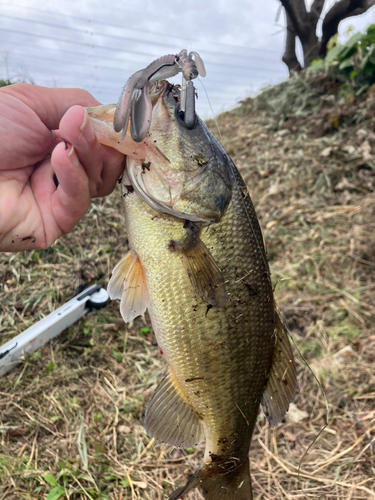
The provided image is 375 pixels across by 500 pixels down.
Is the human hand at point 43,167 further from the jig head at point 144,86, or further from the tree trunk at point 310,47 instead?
the tree trunk at point 310,47

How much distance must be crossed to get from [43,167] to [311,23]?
984cm

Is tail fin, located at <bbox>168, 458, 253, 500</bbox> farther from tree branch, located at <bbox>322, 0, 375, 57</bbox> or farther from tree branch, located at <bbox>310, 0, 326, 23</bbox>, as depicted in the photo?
tree branch, located at <bbox>310, 0, 326, 23</bbox>

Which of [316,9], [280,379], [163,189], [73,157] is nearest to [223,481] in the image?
[280,379]

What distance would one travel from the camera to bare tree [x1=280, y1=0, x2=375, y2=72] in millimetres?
8406

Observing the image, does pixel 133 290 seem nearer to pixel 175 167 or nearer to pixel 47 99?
pixel 175 167

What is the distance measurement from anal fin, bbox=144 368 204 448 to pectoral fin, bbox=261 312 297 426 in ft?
1.07

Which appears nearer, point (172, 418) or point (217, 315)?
point (217, 315)

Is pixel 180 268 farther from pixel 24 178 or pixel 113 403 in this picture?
pixel 113 403

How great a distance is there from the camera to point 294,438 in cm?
236

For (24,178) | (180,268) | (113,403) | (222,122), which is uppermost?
(222,122)

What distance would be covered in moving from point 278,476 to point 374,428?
0.67 metres

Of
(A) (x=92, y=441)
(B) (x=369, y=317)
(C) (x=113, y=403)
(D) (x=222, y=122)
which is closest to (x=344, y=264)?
(B) (x=369, y=317)

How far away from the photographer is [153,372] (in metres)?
2.86

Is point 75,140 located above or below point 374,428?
above
